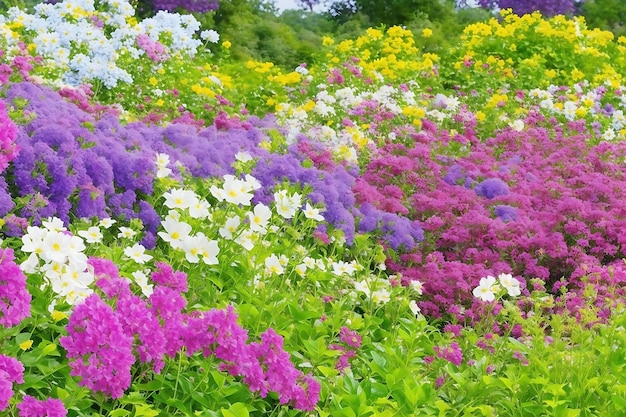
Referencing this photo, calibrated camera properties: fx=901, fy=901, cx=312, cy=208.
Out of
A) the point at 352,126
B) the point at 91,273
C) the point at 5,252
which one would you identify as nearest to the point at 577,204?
the point at 352,126

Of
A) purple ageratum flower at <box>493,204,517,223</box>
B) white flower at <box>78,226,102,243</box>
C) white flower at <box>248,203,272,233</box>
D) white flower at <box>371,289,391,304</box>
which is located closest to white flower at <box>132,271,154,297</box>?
white flower at <box>78,226,102,243</box>

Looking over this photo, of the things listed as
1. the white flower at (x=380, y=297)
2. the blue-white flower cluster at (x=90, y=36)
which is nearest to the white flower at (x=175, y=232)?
the white flower at (x=380, y=297)

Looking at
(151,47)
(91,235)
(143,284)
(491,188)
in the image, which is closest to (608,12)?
(151,47)

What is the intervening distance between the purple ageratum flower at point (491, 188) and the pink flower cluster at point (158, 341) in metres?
3.61

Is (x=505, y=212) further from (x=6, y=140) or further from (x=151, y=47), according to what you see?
(x=151, y=47)

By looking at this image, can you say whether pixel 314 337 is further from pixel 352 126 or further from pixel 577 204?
pixel 352 126

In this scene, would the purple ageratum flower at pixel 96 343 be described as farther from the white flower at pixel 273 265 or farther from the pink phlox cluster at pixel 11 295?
the white flower at pixel 273 265

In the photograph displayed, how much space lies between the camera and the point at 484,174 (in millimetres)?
6547

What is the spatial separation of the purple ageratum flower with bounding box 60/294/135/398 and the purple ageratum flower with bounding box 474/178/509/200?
420 cm

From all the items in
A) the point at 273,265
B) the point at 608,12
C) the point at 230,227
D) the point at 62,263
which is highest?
the point at 62,263

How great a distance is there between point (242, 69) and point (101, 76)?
386 cm

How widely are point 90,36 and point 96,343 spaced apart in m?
5.92

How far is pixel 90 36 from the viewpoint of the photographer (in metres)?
7.90

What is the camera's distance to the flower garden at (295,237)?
110 inches
